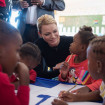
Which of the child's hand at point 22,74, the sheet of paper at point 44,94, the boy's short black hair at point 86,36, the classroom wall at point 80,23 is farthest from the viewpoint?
the classroom wall at point 80,23

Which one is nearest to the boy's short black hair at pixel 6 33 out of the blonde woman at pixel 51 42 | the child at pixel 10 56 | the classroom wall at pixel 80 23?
the child at pixel 10 56

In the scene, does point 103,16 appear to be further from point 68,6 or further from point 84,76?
point 84,76

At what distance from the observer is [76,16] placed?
125 inches

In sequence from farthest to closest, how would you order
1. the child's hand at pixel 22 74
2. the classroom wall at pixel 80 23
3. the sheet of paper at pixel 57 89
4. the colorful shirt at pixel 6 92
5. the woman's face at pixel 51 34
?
the classroom wall at pixel 80 23 → the woman's face at pixel 51 34 → the sheet of paper at pixel 57 89 → the child's hand at pixel 22 74 → the colorful shirt at pixel 6 92

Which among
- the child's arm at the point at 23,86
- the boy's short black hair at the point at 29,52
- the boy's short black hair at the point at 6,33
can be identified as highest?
the boy's short black hair at the point at 6,33

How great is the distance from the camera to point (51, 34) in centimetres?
146

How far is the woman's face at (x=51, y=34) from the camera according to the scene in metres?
1.45

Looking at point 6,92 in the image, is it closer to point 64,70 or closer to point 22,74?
point 22,74

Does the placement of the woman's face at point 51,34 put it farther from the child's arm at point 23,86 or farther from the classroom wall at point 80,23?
the classroom wall at point 80,23

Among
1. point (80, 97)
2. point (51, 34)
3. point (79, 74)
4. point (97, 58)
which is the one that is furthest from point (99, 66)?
point (51, 34)

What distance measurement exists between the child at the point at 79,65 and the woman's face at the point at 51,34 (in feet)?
0.97

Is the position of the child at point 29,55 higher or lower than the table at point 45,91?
higher

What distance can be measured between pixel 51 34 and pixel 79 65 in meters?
0.43

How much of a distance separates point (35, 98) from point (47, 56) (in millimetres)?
774
